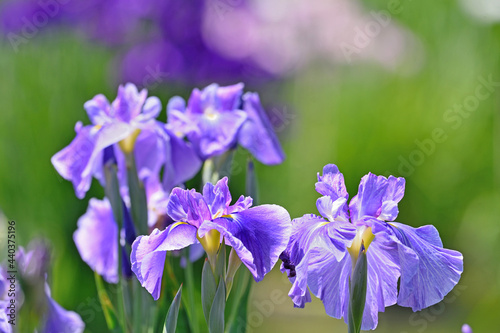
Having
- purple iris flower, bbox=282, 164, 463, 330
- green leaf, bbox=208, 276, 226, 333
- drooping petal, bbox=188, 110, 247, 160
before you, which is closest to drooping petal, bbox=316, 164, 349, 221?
purple iris flower, bbox=282, 164, 463, 330

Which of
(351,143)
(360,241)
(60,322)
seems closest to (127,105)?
(60,322)

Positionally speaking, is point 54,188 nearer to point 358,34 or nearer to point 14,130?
→ point 14,130

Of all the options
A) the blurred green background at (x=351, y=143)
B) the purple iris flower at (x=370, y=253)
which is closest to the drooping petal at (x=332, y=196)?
the purple iris flower at (x=370, y=253)

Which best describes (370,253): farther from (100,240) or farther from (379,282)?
(100,240)

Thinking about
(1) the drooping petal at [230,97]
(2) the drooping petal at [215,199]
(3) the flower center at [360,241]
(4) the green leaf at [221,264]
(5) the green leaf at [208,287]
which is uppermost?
(3) the flower center at [360,241]

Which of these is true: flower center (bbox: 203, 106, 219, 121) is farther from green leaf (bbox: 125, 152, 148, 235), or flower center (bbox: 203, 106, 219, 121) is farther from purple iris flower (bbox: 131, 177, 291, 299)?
purple iris flower (bbox: 131, 177, 291, 299)

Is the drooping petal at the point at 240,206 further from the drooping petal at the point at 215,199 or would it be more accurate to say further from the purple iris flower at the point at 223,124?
the purple iris flower at the point at 223,124
